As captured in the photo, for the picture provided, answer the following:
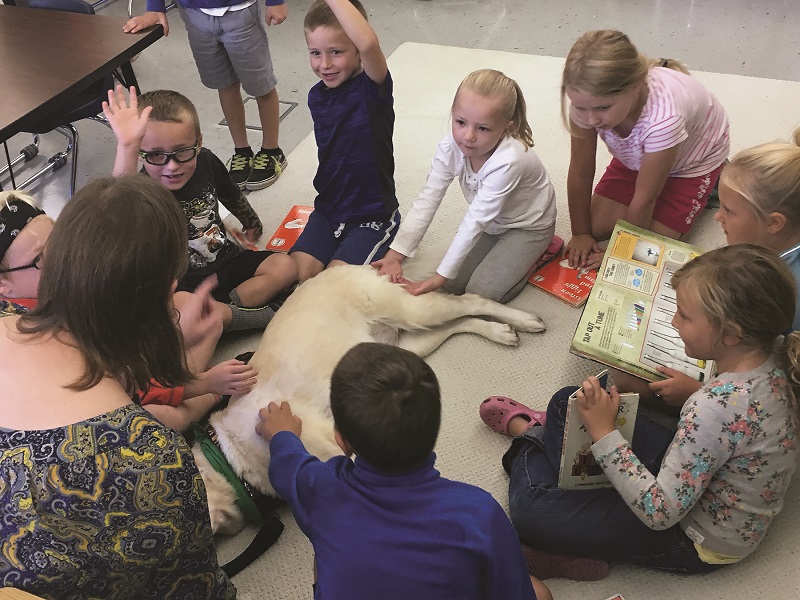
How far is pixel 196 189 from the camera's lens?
188cm

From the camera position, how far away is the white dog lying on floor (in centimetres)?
146

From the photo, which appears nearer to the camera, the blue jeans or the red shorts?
the blue jeans

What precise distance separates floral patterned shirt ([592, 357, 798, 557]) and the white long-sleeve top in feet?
2.50

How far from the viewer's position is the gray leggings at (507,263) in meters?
1.91

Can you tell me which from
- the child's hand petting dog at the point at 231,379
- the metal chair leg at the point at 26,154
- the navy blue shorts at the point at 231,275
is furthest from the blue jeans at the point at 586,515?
the metal chair leg at the point at 26,154

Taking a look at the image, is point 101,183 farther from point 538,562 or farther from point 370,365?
point 538,562

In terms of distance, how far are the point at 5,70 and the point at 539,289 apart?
1710 mm

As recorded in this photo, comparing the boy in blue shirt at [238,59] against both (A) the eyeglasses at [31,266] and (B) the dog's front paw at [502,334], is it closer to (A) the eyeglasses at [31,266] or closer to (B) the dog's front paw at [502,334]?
(A) the eyeglasses at [31,266]

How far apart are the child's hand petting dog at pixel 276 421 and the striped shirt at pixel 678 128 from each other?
3.82ft

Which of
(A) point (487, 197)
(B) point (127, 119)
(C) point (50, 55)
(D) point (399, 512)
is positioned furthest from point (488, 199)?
(C) point (50, 55)

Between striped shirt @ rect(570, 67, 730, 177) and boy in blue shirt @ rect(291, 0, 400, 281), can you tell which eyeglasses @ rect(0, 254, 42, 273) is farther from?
striped shirt @ rect(570, 67, 730, 177)

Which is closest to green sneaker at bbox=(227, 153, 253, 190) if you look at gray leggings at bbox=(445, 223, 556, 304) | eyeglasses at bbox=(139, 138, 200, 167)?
eyeglasses at bbox=(139, 138, 200, 167)

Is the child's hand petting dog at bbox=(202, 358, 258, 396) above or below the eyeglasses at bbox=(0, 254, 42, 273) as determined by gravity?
below

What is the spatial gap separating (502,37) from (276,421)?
2.80 meters
